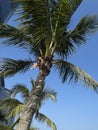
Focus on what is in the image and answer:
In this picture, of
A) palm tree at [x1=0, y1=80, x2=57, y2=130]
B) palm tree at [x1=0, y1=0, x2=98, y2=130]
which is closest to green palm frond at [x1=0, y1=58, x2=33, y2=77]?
palm tree at [x1=0, y1=0, x2=98, y2=130]

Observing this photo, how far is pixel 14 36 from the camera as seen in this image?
43.0ft

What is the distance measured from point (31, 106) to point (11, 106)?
938 cm

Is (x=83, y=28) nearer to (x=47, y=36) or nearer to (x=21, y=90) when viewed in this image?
(x=47, y=36)

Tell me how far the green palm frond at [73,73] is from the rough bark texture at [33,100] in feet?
2.12

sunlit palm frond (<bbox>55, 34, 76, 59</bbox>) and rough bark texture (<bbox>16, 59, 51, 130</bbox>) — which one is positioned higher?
sunlit palm frond (<bbox>55, 34, 76, 59</bbox>)

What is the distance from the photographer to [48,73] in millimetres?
12172

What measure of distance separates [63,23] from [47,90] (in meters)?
10.1

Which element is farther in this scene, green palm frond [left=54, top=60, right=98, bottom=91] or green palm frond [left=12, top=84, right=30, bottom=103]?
green palm frond [left=12, top=84, right=30, bottom=103]

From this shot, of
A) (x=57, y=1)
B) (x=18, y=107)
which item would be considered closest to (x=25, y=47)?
(x=57, y=1)

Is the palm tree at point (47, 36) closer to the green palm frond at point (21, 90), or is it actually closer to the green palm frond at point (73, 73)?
the green palm frond at point (73, 73)

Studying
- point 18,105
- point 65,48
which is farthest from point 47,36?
point 18,105

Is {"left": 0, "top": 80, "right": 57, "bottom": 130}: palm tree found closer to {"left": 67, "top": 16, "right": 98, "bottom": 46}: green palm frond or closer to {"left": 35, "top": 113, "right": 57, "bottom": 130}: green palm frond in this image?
{"left": 35, "top": 113, "right": 57, "bottom": 130}: green palm frond

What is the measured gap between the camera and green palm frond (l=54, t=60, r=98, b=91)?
12.3m

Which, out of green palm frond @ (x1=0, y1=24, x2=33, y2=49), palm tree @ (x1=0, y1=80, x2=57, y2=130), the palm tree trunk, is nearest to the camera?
the palm tree trunk
